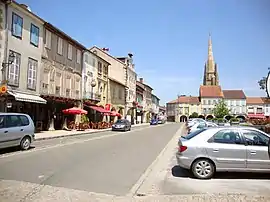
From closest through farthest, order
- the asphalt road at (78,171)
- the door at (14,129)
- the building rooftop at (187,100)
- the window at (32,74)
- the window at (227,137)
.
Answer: the asphalt road at (78,171) → the window at (227,137) → the door at (14,129) → the window at (32,74) → the building rooftop at (187,100)

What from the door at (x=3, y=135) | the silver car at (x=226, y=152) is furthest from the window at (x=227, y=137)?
the door at (x=3, y=135)

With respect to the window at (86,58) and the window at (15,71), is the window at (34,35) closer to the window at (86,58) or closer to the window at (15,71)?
the window at (15,71)

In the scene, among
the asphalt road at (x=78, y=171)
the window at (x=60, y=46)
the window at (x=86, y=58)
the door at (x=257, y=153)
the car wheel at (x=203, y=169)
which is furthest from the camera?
the window at (x=86, y=58)

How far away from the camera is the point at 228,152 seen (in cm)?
898

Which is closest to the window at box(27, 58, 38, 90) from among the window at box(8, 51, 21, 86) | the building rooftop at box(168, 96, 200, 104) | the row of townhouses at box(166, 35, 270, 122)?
the window at box(8, 51, 21, 86)

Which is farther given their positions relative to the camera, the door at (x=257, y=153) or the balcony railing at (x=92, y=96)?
the balcony railing at (x=92, y=96)

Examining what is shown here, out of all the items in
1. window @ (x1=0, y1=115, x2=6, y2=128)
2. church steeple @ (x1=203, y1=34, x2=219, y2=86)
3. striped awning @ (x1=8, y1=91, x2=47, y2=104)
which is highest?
church steeple @ (x1=203, y1=34, x2=219, y2=86)

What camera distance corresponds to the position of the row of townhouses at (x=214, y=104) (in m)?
120

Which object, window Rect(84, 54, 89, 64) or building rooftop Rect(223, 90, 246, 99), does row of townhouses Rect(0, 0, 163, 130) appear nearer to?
window Rect(84, 54, 89, 64)

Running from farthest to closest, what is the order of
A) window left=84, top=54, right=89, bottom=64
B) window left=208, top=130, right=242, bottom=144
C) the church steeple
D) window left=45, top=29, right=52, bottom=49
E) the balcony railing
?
the church steeple
window left=84, top=54, right=89, bottom=64
the balcony railing
window left=45, top=29, right=52, bottom=49
window left=208, top=130, right=242, bottom=144

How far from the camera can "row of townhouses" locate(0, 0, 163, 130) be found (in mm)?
23234

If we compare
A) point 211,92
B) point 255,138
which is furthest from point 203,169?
point 211,92

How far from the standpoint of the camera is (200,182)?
28.3 feet

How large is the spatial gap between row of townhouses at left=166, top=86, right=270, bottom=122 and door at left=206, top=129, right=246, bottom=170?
111396 mm
